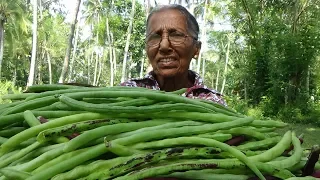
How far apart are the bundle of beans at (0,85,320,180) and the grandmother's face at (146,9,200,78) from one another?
1.27 metres

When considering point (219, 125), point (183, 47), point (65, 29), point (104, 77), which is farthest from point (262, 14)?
point (104, 77)

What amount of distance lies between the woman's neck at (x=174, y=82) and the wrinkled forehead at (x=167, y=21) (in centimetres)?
33

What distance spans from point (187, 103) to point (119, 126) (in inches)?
7.4

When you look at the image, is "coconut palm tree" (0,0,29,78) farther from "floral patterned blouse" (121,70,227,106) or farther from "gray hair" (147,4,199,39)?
"gray hair" (147,4,199,39)

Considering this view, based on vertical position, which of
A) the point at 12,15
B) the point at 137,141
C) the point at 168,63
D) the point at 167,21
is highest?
the point at 12,15

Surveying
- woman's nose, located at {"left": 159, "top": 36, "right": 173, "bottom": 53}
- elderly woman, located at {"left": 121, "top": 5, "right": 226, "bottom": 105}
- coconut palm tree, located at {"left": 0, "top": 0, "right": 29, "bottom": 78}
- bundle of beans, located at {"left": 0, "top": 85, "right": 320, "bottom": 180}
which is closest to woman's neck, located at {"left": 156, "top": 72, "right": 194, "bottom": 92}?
elderly woman, located at {"left": 121, "top": 5, "right": 226, "bottom": 105}

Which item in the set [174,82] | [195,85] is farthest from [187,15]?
[195,85]

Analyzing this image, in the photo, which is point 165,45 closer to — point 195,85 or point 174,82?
point 174,82

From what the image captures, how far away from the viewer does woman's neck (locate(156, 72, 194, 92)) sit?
249 cm

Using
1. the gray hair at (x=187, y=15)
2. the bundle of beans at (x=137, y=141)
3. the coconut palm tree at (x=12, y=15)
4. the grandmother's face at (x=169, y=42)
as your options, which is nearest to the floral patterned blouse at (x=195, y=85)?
the grandmother's face at (x=169, y=42)

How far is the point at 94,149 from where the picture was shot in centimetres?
77

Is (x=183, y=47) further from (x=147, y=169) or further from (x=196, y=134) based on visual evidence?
(x=147, y=169)

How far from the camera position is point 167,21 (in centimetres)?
224

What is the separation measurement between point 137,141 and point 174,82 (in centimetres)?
172
